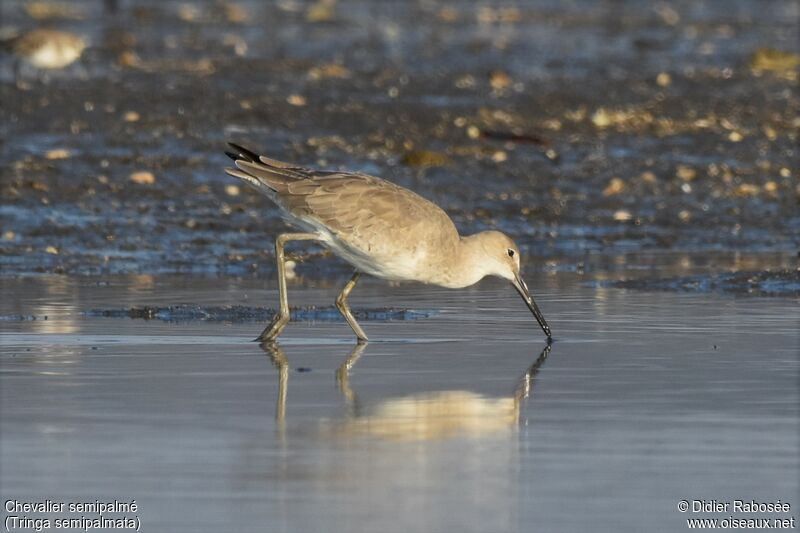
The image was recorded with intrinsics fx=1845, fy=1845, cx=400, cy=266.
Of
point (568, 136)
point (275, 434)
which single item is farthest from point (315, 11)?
point (275, 434)

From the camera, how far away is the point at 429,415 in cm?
702

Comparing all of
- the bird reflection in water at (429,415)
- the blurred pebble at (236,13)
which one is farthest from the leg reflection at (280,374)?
the blurred pebble at (236,13)

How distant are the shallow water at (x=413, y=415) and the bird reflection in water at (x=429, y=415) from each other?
0.01m

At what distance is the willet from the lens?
30.3 feet

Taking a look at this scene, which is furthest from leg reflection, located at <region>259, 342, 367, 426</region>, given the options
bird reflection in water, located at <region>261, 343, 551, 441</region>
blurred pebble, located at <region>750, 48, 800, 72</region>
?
blurred pebble, located at <region>750, 48, 800, 72</region>

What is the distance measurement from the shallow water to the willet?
27 centimetres

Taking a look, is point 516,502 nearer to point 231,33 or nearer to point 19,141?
point 19,141

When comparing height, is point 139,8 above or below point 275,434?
above

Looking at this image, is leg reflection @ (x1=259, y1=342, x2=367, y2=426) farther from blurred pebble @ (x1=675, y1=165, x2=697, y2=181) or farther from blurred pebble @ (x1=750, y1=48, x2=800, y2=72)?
blurred pebble @ (x1=750, y1=48, x2=800, y2=72)

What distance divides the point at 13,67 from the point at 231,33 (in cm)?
794

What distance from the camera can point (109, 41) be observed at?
972 inches

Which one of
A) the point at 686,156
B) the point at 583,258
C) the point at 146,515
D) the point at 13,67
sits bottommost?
the point at 146,515

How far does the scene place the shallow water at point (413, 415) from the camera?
570 cm

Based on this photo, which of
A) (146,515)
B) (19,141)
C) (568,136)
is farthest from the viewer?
(568,136)
